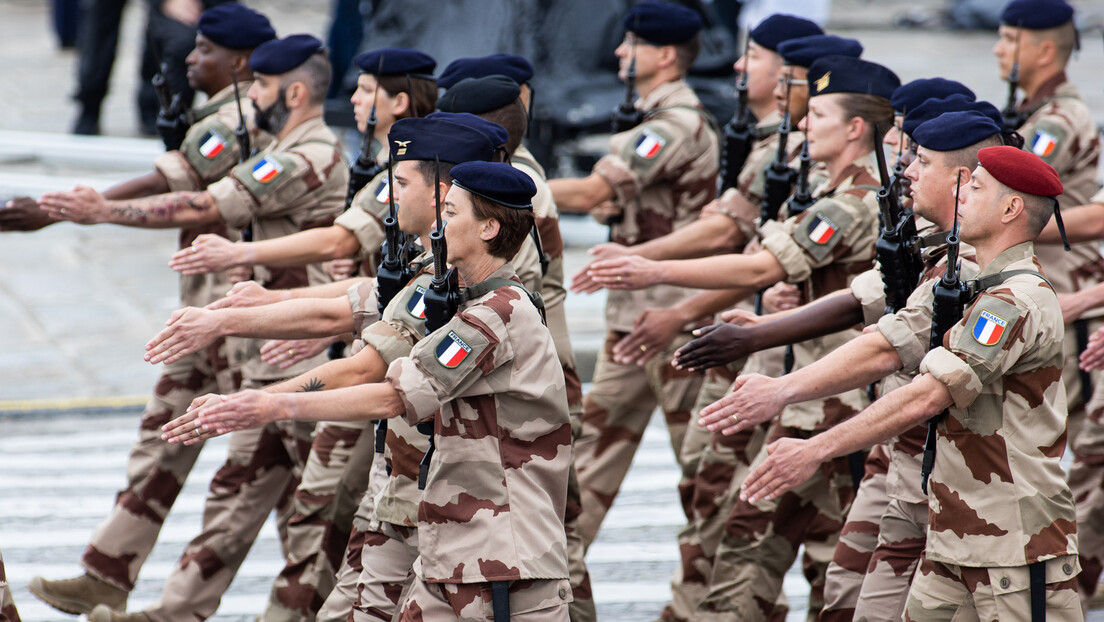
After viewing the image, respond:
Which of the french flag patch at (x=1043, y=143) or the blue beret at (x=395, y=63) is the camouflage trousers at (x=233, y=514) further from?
the french flag patch at (x=1043, y=143)

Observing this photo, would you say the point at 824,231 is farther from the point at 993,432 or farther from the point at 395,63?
the point at 395,63

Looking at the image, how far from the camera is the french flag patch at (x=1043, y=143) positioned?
682 cm

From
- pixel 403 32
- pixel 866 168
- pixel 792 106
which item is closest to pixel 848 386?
pixel 866 168

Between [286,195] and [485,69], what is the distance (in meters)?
1.03

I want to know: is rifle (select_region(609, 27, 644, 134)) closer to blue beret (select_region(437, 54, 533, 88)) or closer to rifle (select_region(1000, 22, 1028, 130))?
blue beret (select_region(437, 54, 533, 88))

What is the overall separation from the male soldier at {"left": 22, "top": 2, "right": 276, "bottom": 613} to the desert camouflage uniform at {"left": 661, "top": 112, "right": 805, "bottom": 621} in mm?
2071

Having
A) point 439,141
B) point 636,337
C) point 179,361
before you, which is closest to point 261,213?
point 179,361

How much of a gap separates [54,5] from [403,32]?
9.62 m

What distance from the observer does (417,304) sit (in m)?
4.79

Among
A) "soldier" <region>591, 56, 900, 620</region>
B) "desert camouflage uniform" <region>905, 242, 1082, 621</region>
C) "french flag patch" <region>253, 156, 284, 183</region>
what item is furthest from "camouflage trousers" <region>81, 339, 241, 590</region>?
"desert camouflage uniform" <region>905, 242, 1082, 621</region>

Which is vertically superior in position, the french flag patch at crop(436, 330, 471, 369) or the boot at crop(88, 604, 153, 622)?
the french flag patch at crop(436, 330, 471, 369)

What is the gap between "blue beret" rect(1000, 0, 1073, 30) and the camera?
729 cm

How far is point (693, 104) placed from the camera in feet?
24.0

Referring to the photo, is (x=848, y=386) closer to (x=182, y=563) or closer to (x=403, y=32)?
(x=182, y=563)
